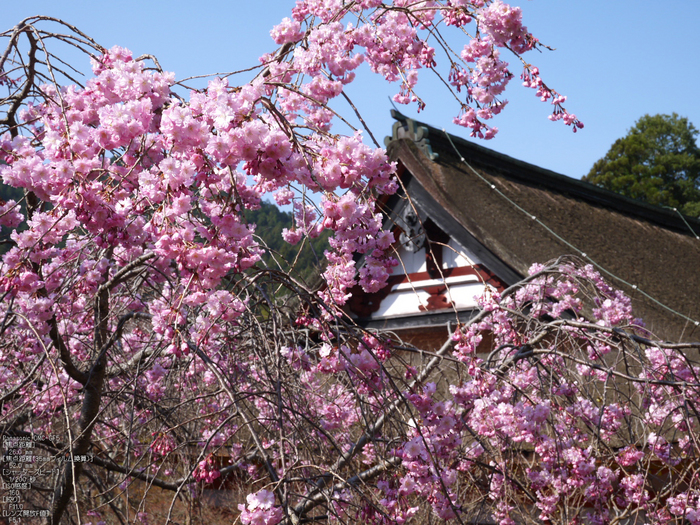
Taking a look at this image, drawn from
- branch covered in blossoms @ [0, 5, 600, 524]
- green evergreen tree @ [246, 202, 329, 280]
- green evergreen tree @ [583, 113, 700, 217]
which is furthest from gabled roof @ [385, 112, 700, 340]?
green evergreen tree @ [583, 113, 700, 217]

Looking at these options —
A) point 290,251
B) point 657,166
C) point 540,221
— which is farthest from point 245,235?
point 657,166

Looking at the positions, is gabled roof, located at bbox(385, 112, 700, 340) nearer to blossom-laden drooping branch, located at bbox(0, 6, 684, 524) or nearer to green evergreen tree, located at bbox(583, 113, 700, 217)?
blossom-laden drooping branch, located at bbox(0, 6, 684, 524)

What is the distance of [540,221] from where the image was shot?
22.9 feet

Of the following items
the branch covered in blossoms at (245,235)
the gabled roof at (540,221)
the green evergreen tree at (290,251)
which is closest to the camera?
the branch covered in blossoms at (245,235)

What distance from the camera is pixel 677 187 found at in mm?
21531

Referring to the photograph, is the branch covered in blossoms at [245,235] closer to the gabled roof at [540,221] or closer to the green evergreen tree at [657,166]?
the gabled roof at [540,221]

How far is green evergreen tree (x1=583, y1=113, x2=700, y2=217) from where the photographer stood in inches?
818

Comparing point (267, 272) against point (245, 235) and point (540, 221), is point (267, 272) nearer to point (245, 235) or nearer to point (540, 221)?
point (245, 235)

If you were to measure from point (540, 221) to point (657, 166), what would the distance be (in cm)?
1676

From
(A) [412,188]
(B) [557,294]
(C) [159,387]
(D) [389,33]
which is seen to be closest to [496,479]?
(B) [557,294]

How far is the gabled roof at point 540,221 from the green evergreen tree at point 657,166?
10809mm

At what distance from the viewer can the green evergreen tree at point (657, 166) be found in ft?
68.2

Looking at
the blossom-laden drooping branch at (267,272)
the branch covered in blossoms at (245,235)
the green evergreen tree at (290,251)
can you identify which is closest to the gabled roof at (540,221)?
the green evergreen tree at (290,251)

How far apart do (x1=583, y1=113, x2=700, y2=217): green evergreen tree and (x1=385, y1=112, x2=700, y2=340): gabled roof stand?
10809 mm
